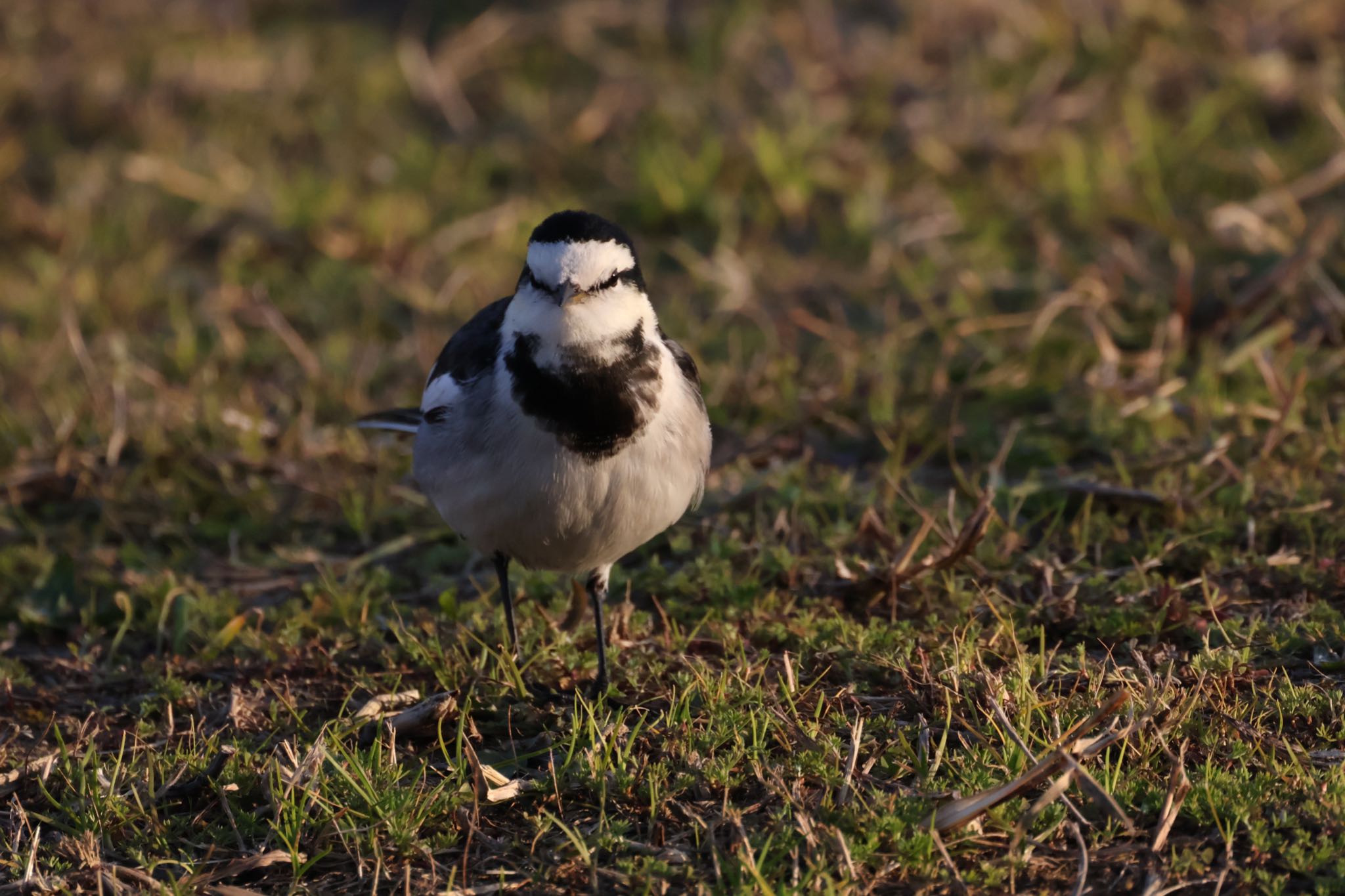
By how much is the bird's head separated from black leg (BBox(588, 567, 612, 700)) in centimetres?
87

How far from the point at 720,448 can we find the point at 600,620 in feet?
5.26

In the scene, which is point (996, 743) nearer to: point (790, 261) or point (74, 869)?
point (74, 869)

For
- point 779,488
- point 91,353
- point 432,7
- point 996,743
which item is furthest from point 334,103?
point 996,743

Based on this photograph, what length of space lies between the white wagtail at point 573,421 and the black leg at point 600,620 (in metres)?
0.01

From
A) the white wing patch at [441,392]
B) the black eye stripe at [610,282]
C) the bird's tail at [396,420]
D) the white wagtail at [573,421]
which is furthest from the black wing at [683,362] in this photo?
the bird's tail at [396,420]

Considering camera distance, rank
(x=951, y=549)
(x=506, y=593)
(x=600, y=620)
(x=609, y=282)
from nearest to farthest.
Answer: (x=609, y=282) → (x=600, y=620) → (x=506, y=593) → (x=951, y=549)

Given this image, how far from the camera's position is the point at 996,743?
3.74 meters

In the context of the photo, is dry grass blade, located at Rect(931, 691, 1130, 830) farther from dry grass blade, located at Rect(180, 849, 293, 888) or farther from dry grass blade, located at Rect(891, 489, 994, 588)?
dry grass blade, located at Rect(180, 849, 293, 888)

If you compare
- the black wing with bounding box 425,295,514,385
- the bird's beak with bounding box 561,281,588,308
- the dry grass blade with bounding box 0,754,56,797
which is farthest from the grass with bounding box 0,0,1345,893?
the bird's beak with bounding box 561,281,588,308

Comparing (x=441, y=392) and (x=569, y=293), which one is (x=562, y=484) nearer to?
(x=569, y=293)

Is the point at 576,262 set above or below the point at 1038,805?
above

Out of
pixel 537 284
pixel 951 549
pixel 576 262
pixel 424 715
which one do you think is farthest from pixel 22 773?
pixel 951 549

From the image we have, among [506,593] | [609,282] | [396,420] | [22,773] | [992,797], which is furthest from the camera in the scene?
[396,420]

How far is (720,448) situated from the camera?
5.86 metres
